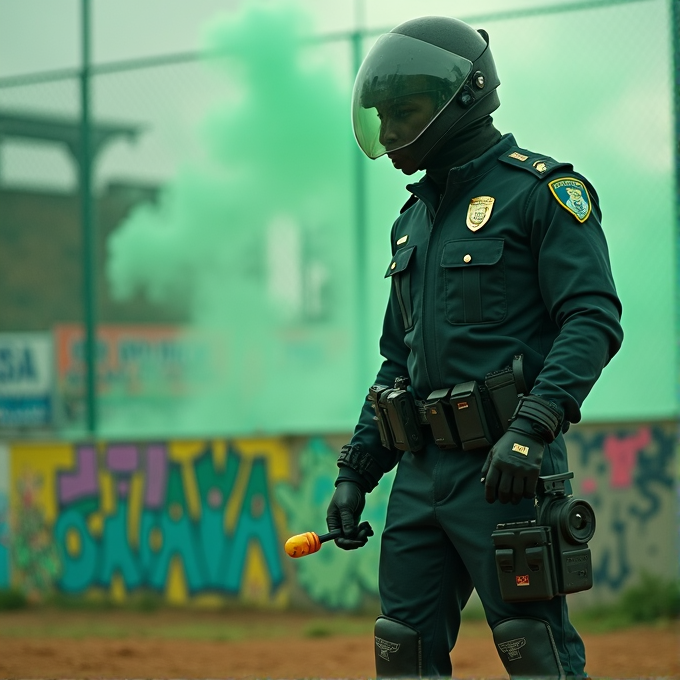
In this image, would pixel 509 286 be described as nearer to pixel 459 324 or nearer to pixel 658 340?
pixel 459 324

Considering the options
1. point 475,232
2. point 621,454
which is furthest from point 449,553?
point 621,454

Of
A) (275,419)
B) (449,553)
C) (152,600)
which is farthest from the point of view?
(275,419)

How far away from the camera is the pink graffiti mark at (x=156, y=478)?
865 cm

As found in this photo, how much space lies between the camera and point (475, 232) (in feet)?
10.1

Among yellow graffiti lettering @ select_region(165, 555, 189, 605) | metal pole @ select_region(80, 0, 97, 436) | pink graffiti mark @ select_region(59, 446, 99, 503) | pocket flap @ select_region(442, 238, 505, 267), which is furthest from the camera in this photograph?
metal pole @ select_region(80, 0, 97, 436)

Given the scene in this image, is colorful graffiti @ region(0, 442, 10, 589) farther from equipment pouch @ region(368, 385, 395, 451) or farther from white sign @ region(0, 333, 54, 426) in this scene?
equipment pouch @ region(368, 385, 395, 451)

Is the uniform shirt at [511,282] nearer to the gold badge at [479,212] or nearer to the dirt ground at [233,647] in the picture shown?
the gold badge at [479,212]

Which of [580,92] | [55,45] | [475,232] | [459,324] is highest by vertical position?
[55,45]

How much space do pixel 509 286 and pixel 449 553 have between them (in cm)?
70

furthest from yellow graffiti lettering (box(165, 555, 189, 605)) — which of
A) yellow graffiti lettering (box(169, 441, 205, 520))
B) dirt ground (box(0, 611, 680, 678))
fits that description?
yellow graffiti lettering (box(169, 441, 205, 520))

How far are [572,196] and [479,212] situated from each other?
0.80ft

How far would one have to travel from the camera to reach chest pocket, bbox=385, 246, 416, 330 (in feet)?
10.7

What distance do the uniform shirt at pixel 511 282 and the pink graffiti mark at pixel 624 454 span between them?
4.50 meters

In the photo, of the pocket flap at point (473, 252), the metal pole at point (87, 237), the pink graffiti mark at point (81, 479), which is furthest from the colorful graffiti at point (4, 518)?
the pocket flap at point (473, 252)
